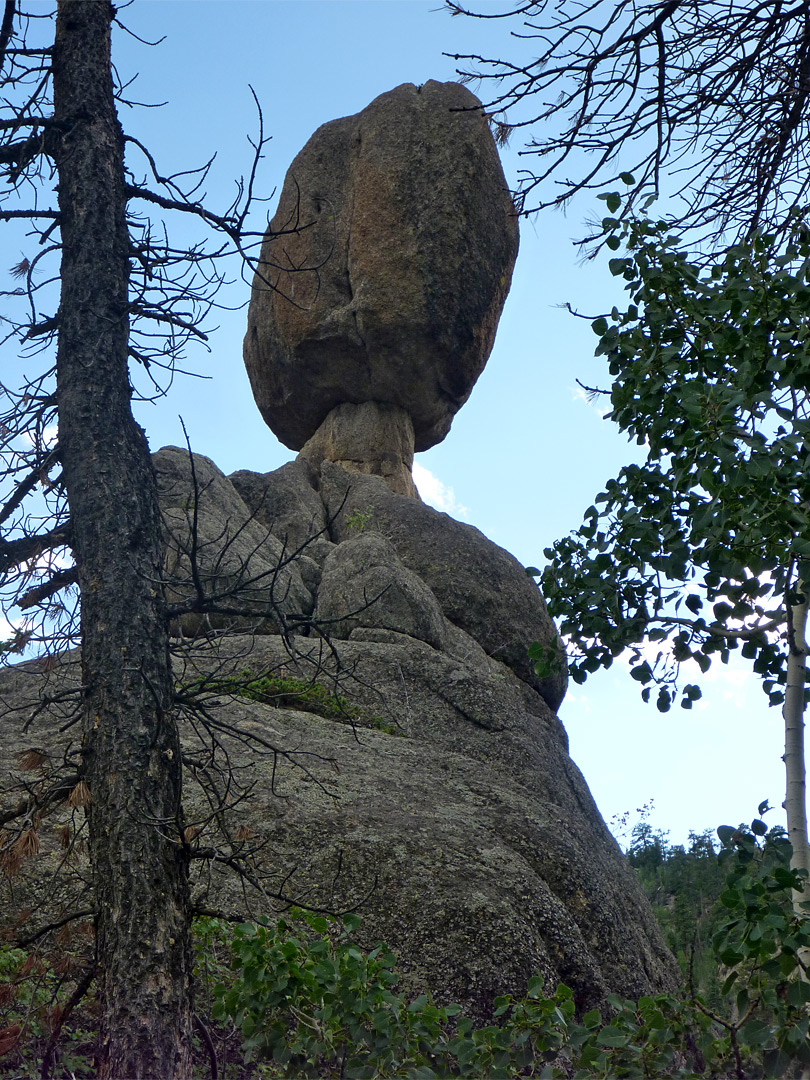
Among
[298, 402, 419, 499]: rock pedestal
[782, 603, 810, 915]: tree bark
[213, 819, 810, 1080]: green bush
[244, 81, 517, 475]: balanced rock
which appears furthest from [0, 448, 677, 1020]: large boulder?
[244, 81, 517, 475]: balanced rock

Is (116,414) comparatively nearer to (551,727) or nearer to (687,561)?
(687,561)

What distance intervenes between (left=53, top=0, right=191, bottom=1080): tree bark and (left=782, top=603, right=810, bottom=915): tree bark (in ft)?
8.37

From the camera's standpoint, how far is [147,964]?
4.27 metres

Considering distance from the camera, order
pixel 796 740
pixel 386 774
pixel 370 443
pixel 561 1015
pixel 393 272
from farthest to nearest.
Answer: pixel 370 443 → pixel 393 272 → pixel 386 774 → pixel 796 740 → pixel 561 1015

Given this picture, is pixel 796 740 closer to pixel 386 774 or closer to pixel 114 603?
pixel 114 603

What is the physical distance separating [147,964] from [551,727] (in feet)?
26.4

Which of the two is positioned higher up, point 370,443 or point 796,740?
point 370,443

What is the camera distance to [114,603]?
488cm

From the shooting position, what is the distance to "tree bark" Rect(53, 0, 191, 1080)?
4285mm

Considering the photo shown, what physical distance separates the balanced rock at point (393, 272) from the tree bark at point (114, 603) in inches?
418

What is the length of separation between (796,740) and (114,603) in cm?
313

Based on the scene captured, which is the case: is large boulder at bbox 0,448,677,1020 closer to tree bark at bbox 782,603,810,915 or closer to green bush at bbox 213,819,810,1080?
green bush at bbox 213,819,810,1080

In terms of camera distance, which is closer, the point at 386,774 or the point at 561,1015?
the point at 561,1015

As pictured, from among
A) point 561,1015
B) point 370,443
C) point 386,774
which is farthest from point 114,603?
point 370,443
